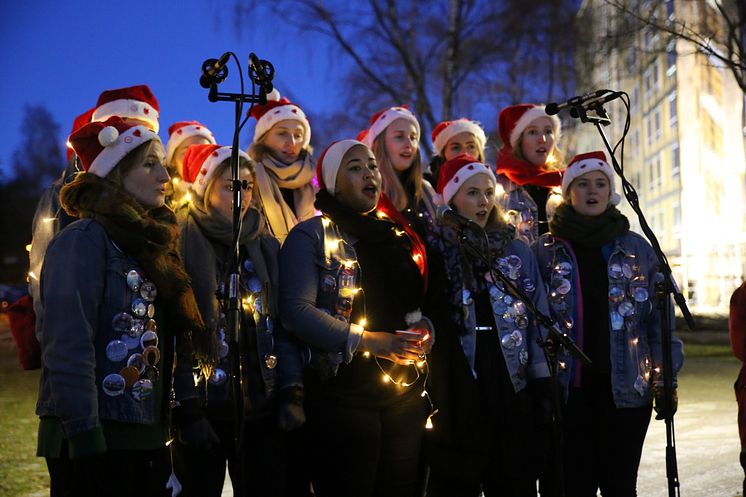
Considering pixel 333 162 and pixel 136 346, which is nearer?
pixel 136 346

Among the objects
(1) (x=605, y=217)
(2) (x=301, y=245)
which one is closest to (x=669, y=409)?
(1) (x=605, y=217)

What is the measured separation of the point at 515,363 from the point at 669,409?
762mm

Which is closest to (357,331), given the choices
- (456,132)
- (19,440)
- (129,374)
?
(129,374)

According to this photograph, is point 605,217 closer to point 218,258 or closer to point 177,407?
point 218,258

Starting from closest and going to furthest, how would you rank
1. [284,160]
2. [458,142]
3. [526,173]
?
1. [284,160]
2. [526,173]
3. [458,142]

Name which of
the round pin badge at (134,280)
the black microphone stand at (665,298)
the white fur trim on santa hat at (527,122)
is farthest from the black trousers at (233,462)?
the white fur trim on santa hat at (527,122)

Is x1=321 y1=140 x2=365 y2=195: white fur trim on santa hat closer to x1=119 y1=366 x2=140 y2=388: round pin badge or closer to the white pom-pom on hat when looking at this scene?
the white pom-pom on hat

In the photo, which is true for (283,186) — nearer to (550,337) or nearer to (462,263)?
(462,263)

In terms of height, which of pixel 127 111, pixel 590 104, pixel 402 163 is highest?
pixel 127 111

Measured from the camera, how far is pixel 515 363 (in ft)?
13.5

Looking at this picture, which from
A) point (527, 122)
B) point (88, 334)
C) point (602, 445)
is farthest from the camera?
point (527, 122)

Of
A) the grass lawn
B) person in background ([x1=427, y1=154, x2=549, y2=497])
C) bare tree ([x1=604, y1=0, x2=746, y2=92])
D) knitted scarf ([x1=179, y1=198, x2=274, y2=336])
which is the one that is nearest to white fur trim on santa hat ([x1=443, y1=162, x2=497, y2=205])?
person in background ([x1=427, y1=154, x2=549, y2=497])

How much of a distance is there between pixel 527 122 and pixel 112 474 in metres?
3.70

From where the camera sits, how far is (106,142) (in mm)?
3225
